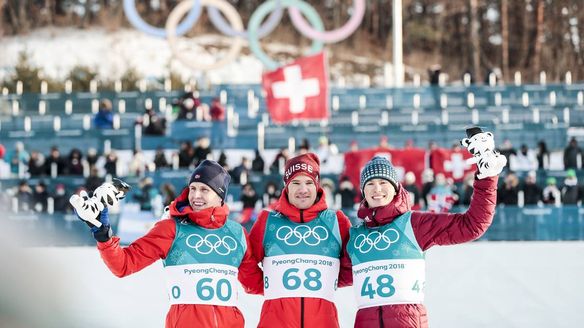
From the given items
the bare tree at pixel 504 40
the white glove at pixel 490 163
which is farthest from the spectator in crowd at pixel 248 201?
the bare tree at pixel 504 40

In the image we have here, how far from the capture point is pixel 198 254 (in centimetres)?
414

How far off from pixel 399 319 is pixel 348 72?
28595 millimetres

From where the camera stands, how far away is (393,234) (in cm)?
421

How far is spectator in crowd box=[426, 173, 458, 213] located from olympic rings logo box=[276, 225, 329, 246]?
287 inches

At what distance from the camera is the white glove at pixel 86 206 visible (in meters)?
3.71

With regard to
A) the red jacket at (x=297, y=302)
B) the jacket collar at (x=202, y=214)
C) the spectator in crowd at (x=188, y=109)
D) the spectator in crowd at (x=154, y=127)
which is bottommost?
the red jacket at (x=297, y=302)

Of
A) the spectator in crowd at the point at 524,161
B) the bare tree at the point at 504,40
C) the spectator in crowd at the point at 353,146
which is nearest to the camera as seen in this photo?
the spectator in crowd at the point at 524,161

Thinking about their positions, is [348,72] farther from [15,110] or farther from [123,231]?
[123,231]

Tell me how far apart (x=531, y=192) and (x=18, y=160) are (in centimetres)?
709

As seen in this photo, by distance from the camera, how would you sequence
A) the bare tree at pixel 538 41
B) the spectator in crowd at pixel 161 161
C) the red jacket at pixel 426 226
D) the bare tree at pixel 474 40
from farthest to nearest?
the bare tree at pixel 538 41, the bare tree at pixel 474 40, the spectator in crowd at pixel 161 161, the red jacket at pixel 426 226

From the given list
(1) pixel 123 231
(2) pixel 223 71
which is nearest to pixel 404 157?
(1) pixel 123 231

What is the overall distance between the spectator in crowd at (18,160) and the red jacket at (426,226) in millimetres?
11276

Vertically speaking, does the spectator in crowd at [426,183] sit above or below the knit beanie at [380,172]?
below

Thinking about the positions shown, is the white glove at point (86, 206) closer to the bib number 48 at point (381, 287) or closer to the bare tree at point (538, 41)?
the bib number 48 at point (381, 287)
